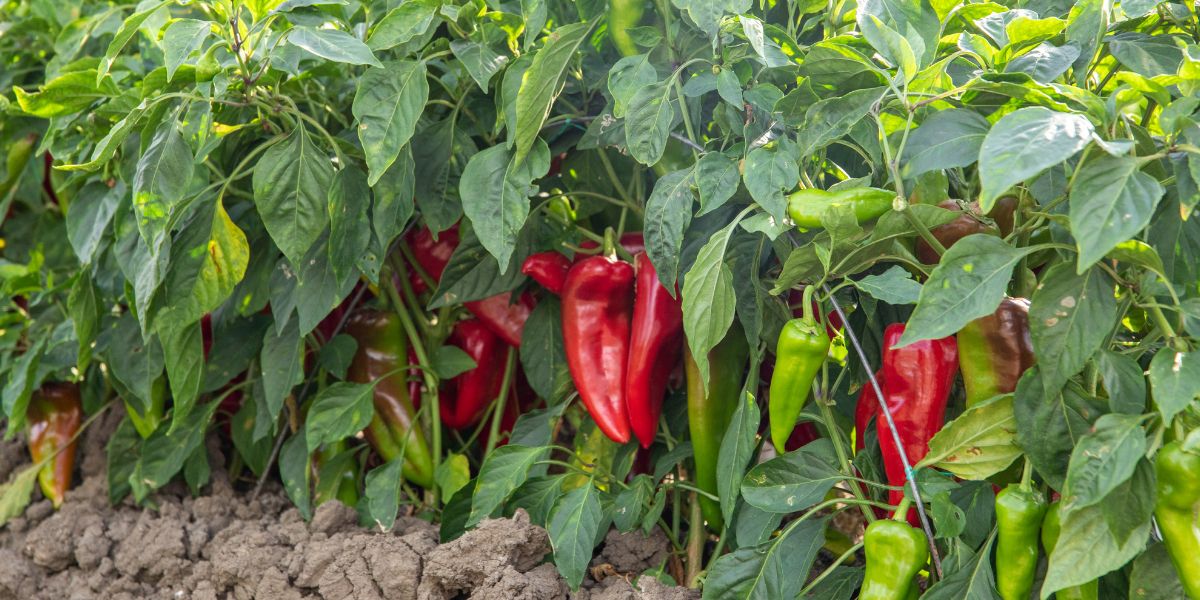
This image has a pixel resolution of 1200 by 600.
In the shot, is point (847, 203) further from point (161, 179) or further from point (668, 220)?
point (161, 179)

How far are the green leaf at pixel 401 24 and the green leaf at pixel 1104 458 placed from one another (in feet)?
2.82

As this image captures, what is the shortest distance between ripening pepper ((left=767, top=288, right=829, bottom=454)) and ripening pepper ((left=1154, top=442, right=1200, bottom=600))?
1.17ft

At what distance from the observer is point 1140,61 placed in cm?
117

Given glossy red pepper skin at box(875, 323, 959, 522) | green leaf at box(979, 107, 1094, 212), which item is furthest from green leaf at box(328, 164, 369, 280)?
green leaf at box(979, 107, 1094, 212)

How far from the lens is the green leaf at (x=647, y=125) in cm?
126

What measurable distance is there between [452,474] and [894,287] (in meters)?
0.84

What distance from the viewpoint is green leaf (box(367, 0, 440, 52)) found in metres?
1.33

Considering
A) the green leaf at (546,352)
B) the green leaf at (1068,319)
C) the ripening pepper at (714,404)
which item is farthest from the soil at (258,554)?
the green leaf at (1068,319)

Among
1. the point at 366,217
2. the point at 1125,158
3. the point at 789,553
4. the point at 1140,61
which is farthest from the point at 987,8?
the point at 366,217

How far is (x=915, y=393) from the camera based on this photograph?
1.25 meters

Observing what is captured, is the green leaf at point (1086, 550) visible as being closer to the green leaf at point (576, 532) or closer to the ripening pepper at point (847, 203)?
the ripening pepper at point (847, 203)

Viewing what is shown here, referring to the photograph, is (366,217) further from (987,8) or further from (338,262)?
(987,8)

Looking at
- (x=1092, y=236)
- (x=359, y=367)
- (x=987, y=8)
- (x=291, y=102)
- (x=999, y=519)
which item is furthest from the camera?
(x=359, y=367)

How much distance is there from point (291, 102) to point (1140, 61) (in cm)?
102
